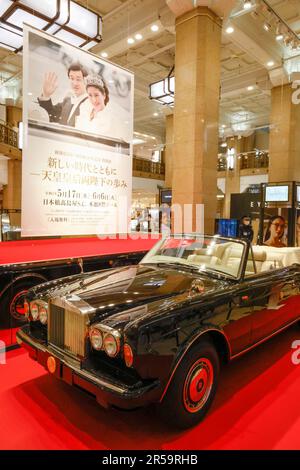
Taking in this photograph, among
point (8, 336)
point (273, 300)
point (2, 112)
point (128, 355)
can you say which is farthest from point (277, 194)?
point (2, 112)

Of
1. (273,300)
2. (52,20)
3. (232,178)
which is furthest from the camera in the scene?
(232,178)

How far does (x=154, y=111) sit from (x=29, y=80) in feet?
40.1

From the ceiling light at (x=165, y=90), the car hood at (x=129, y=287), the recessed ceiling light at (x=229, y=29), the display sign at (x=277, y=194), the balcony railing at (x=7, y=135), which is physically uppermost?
the recessed ceiling light at (x=229, y=29)

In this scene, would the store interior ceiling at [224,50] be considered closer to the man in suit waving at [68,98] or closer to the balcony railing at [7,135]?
the balcony railing at [7,135]

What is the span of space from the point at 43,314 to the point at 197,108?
572cm

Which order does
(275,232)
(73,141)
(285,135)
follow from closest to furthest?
(73,141), (275,232), (285,135)

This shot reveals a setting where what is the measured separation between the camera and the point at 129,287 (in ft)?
7.94

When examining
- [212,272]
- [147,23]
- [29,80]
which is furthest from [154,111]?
[212,272]

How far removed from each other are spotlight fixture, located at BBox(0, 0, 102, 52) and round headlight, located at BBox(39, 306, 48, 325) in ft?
12.3

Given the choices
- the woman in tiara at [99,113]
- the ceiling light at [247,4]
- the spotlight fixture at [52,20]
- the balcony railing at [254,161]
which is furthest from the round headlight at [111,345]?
the balcony railing at [254,161]

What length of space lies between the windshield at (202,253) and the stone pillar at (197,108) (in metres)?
3.63

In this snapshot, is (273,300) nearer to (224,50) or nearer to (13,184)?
(224,50)

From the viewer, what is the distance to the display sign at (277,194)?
917 centimetres

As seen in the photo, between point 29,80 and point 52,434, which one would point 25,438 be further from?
point 29,80
